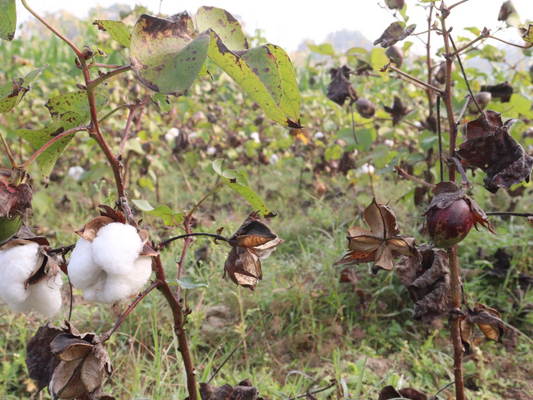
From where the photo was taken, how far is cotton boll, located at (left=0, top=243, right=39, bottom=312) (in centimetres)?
60

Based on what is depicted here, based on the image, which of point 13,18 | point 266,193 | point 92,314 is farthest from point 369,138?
point 266,193

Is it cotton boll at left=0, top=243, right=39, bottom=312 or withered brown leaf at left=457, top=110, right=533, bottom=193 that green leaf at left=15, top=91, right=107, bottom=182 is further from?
withered brown leaf at left=457, top=110, right=533, bottom=193

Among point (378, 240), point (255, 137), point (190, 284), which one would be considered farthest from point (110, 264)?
point (255, 137)

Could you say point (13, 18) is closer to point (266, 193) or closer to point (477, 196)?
point (477, 196)

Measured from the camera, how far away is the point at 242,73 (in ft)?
1.38

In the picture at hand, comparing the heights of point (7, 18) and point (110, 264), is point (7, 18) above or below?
above

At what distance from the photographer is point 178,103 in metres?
3.21

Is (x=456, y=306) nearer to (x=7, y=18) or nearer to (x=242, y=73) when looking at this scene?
(x=242, y=73)

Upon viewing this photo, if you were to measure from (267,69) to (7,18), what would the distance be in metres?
0.38

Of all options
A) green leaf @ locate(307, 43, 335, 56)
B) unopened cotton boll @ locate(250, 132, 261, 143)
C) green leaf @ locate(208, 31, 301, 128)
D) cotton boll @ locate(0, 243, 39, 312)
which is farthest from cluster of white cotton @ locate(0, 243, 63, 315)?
unopened cotton boll @ locate(250, 132, 261, 143)

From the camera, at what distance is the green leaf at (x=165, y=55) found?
1.36ft

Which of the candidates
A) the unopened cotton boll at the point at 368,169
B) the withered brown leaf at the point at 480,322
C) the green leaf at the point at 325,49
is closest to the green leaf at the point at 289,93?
the withered brown leaf at the point at 480,322

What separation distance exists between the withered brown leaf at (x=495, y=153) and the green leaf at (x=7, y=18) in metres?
0.68

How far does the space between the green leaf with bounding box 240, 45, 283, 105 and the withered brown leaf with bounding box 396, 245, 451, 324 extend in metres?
0.49
